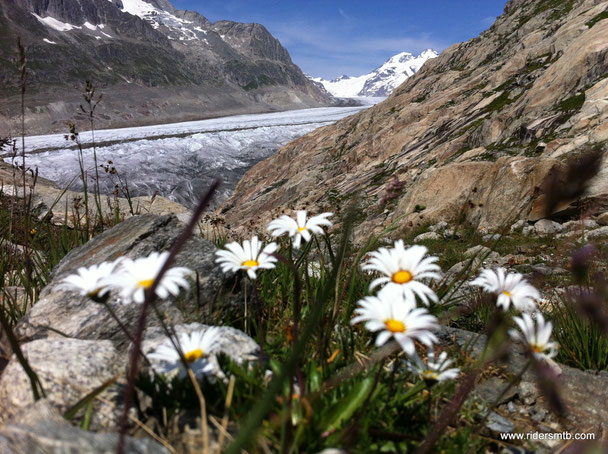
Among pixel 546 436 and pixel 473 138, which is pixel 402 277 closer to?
pixel 546 436

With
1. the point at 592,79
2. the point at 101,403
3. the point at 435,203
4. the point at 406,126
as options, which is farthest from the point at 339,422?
the point at 406,126

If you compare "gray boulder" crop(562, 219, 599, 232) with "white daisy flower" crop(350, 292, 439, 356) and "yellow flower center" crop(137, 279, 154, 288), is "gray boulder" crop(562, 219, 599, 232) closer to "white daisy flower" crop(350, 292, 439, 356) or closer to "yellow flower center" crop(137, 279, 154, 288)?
"white daisy flower" crop(350, 292, 439, 356)

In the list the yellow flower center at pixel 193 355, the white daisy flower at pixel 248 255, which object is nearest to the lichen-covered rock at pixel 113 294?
the white daisy flower at pixel 248 255

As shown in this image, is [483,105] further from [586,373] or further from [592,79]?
[586,373]

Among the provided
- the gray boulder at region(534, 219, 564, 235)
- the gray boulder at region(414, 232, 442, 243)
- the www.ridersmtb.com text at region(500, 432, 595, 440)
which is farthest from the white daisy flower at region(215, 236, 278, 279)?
the gray boulder at region(534, 219, 564, 235)

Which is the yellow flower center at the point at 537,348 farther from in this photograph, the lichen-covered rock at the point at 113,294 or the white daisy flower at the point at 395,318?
the lichen-covered rock at the point at 113,294

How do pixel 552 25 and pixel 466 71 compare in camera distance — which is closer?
pixel 552 25
